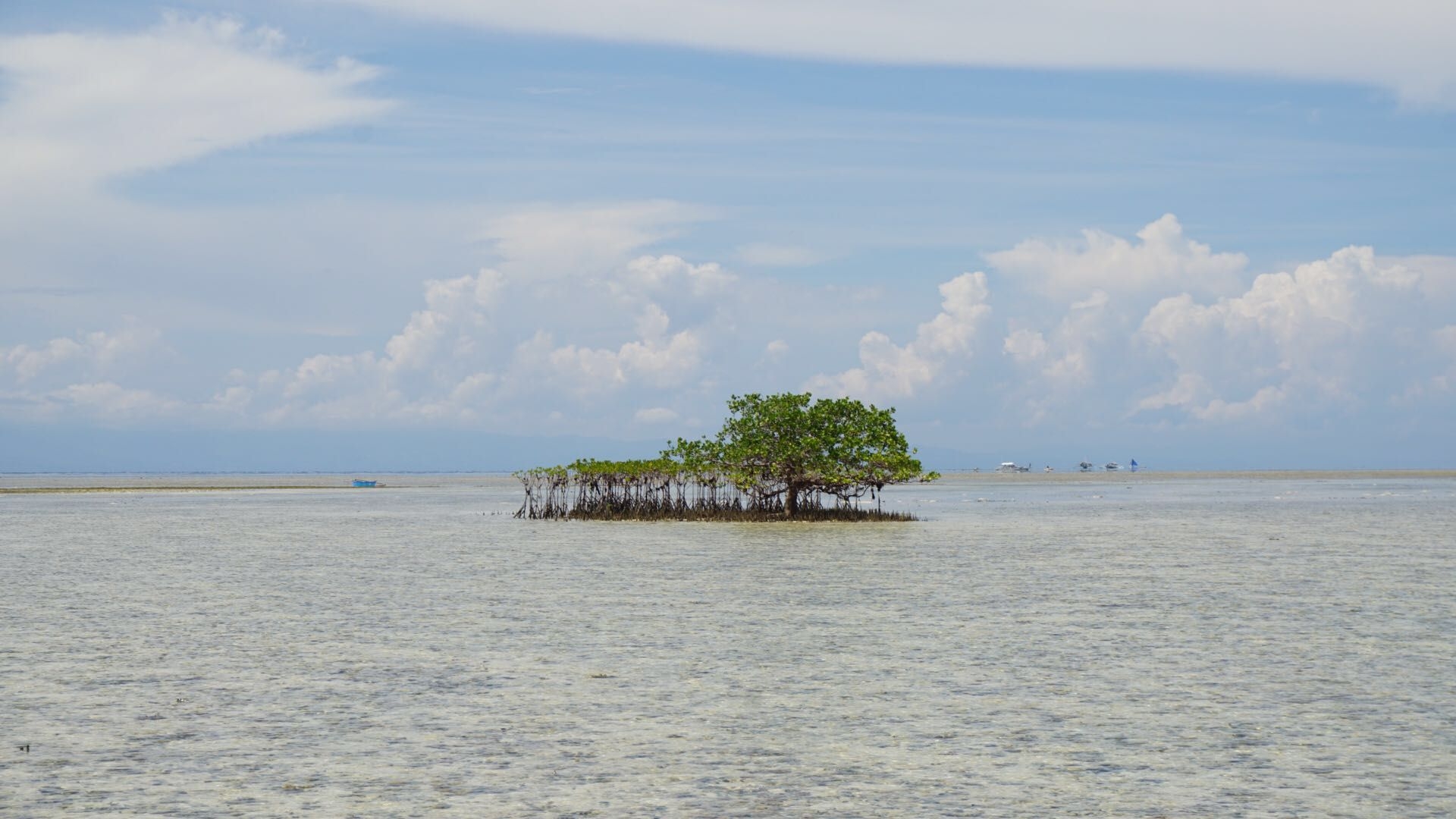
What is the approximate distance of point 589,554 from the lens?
32.2 meters

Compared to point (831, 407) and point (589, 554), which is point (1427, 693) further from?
point (831, 407)

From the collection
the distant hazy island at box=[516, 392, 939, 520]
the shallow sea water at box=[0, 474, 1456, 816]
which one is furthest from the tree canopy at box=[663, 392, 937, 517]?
the shallow sea water at box=[0, 474, 1456, 816]

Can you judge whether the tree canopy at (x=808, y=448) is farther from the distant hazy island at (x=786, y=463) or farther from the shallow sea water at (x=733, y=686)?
the shallow sea water at (x=733, y=686)

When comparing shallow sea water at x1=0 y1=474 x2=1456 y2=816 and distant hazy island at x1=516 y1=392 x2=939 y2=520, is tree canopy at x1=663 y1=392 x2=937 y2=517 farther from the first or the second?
shallow sea water at x1=0 y1=474 x2=1456 y2=816

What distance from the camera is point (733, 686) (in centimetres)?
1319

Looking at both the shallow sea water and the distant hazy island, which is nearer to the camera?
the shallow sea water

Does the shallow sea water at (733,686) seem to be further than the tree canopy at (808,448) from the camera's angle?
No

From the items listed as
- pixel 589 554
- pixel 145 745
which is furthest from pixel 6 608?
pixel 589 554

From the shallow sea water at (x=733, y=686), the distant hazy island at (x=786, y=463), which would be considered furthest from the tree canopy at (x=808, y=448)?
the shallow sea water at (x=733, y=686)

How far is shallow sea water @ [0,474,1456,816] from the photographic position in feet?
29.9

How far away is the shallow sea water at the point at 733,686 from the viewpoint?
912cm

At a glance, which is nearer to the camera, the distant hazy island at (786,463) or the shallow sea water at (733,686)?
the shallow sea water at (733,686)

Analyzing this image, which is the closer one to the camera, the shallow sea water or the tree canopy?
the shallow sea water

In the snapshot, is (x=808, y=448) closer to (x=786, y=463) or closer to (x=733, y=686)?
(x=786, y=463)
